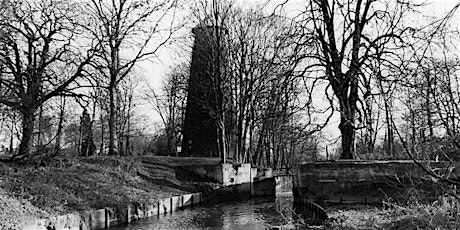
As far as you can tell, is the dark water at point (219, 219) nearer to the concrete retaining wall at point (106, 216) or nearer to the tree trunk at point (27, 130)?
the concrete retaining wall at point (106, 216)

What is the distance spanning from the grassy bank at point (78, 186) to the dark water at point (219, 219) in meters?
1.18

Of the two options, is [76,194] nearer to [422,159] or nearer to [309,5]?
[309,5]

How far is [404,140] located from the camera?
3.16 meters

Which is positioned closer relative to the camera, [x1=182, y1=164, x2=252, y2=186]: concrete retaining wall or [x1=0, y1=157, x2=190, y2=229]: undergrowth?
[x1=0, y1=157, x2=190, y2=229]: undergrowth

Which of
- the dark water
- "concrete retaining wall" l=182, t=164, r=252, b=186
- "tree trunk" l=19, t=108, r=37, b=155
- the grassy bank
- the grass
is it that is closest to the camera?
the grass

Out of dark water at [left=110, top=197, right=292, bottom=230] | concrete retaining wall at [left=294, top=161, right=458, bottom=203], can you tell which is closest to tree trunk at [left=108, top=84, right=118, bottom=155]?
dark water at [left=110, top=197, right=292, bottom=230]

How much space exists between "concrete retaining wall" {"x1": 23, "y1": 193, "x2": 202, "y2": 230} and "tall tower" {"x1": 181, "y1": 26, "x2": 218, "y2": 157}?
9599 millimetres

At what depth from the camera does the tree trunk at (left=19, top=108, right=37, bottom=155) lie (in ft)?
49.0

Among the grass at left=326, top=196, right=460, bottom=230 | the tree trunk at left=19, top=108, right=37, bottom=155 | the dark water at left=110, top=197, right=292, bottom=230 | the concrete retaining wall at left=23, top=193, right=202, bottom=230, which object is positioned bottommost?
the dark water at left=110, top=197, right=292, bottom=230

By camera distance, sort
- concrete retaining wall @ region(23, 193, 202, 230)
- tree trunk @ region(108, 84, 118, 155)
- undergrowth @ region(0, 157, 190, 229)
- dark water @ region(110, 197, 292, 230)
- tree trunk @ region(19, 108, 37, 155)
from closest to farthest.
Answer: concrete retaining wall @ region(23, 193, 202, 230) → undergrowth @ region(0, 157, 190, 229) → dark water @ region(110, 197, 292, 230) → tree trunk @ region(19, 108, 37, 155) → tree trunk @ region(108, 84, 118, 155)

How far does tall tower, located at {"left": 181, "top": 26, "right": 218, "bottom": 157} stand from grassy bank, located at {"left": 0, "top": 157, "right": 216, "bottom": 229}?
6471mm

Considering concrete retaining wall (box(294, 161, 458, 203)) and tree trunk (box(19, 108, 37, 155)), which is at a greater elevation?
tree trunk (box(19, 108, 37, 155))

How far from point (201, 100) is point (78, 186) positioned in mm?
13851

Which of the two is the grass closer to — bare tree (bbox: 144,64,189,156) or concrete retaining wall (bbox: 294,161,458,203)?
concrete retaining wall (bbox: 294,161,458,203)
